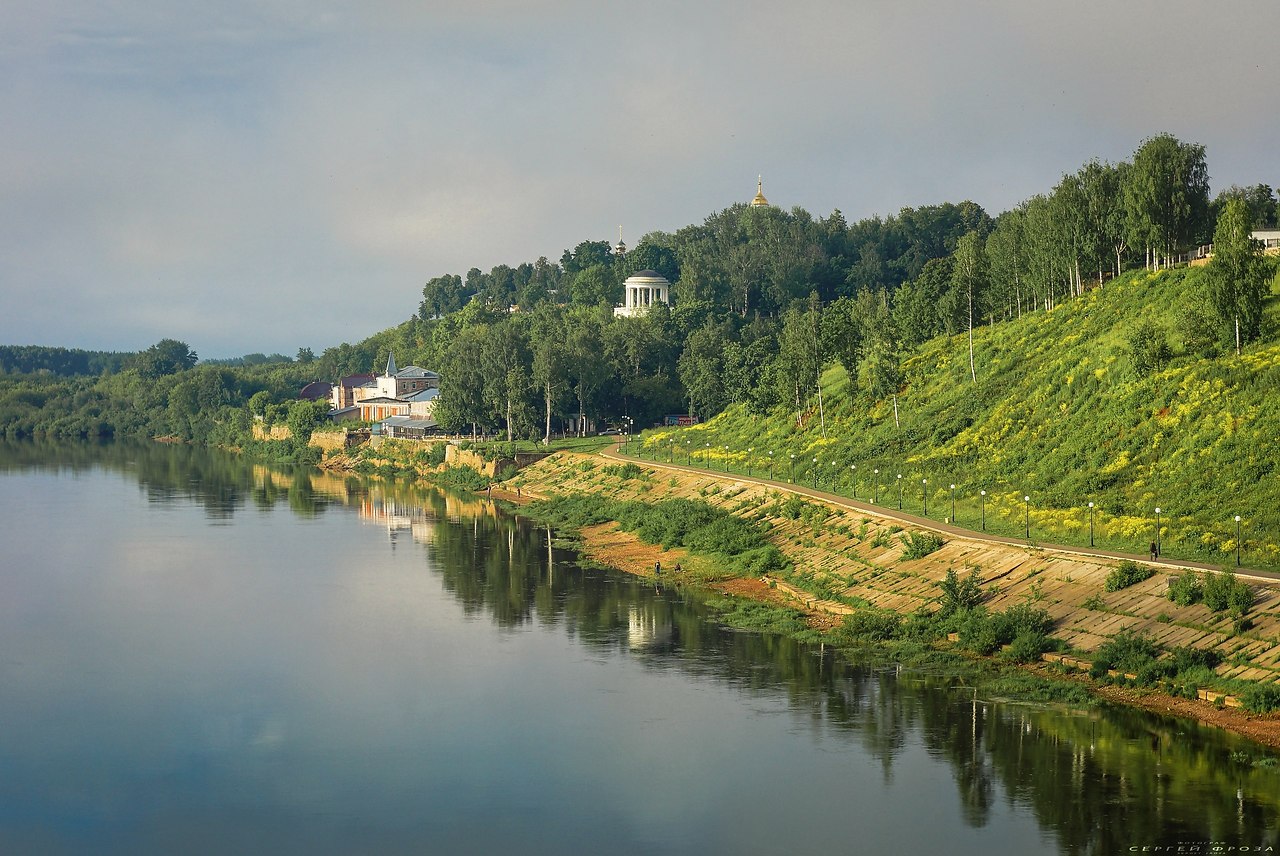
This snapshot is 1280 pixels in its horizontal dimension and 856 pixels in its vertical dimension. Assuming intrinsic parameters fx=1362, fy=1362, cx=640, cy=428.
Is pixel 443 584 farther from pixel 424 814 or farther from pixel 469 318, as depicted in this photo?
pixel 469 318

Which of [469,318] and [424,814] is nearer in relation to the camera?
[424,814]

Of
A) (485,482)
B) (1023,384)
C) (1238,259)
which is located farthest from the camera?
(485,482)

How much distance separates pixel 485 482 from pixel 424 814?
7947cm

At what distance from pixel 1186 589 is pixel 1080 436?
22.2 meters

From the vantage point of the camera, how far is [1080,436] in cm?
6631

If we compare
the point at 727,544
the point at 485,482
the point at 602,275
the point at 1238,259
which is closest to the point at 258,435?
the point at 602,275

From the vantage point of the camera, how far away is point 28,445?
589 feet

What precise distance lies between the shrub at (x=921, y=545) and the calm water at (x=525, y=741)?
27.1 ft

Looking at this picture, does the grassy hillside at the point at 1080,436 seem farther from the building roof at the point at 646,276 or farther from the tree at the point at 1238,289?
the building roof at the point at 646,276

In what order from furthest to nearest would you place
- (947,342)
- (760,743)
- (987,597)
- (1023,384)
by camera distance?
(947,342)
(1023,384)
(987,597)
(760,743)

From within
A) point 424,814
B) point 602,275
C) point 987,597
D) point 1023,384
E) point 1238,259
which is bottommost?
point 424,814

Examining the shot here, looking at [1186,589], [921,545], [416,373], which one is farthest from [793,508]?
[416,373]

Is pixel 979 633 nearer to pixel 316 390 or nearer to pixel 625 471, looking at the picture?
pixel 625 471

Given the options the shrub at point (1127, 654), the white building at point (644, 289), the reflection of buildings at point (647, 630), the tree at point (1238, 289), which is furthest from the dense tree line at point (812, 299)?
the reflection of buildings at point (647, 630)
